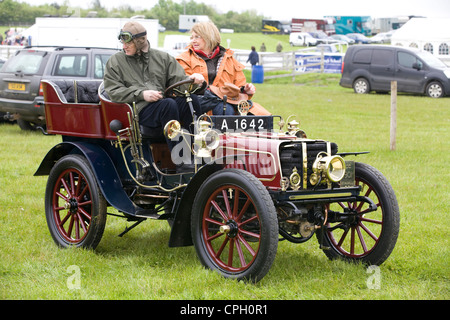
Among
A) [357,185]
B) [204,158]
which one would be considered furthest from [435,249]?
[204,158]

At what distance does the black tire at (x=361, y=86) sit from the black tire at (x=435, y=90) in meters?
2.32

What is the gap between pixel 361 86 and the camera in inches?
1046

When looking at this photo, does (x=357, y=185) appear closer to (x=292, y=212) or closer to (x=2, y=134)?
(x=292, y=212)

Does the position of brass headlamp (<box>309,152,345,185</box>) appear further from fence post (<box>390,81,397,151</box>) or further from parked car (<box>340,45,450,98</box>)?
parked car (<box>340,45,450,98</box>)

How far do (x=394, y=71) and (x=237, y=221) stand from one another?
70.9ft

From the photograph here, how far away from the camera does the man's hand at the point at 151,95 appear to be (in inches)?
226

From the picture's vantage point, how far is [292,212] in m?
4.93

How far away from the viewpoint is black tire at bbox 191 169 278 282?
4.70m

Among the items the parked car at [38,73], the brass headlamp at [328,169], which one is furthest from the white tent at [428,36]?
the brass headlamp at [328,169]

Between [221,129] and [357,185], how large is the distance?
121cm

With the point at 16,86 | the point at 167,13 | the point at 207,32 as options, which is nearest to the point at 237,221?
the point at 207,32

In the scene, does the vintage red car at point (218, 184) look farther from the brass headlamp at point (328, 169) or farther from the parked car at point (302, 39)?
the parked car at point (302, 39)

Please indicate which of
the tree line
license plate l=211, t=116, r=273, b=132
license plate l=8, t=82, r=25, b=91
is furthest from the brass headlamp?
the tree line

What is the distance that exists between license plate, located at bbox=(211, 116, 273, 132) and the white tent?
29411mm
